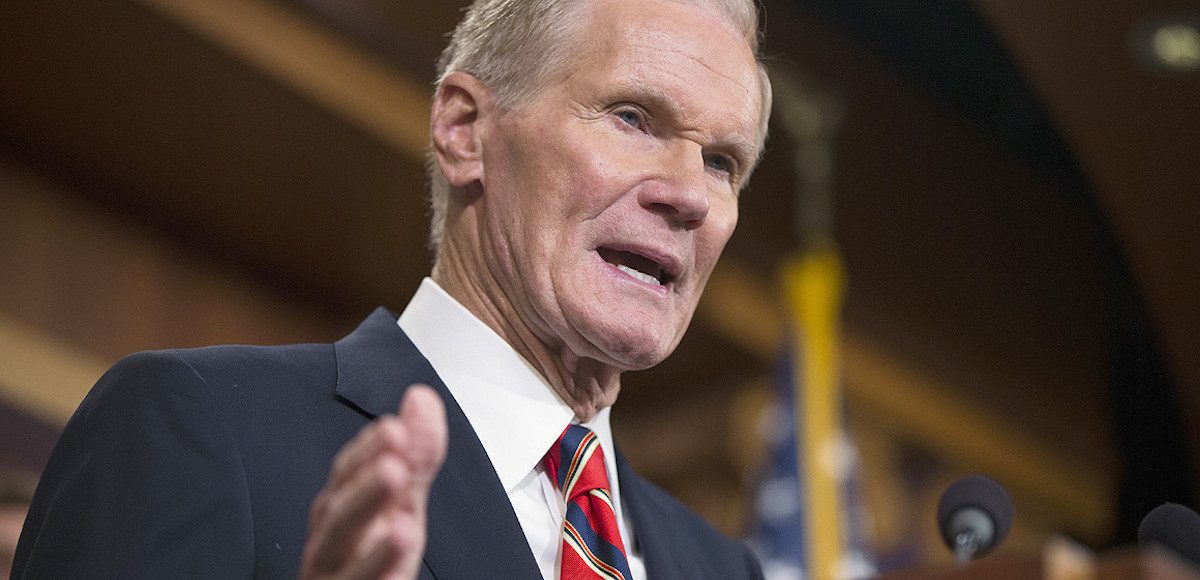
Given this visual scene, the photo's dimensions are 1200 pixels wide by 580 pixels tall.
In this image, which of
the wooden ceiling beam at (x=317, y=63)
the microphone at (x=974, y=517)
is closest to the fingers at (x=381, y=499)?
the microphone at (x=974, y=517)

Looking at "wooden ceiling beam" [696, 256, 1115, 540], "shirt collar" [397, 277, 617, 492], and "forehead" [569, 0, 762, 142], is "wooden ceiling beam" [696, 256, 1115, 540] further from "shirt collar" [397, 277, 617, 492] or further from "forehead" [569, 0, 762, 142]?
"shirt collar" [397, 277, 617, 492]

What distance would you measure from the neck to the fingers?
705mm

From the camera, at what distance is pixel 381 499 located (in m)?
A: 0.87

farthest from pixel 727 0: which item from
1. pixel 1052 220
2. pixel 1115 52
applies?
pixel 1052 220

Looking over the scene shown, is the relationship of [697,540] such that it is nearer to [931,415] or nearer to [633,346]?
[633,346]

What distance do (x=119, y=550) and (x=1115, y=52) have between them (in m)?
3.70

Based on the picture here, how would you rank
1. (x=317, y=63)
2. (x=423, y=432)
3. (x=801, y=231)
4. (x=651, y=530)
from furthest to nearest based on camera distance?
(x=801, y=231) < (x=317, y=63) < (x=651, y=530) < (x=423, y=432)

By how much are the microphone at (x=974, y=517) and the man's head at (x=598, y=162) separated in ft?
1.32

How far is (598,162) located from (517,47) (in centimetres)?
23

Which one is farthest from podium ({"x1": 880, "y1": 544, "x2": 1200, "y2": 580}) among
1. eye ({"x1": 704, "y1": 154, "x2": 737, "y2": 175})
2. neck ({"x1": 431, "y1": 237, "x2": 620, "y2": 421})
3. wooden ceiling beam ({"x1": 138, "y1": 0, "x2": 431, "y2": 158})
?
wooden ceiling beam ({"x1": 138, "y1": 0, "x2": 431, "y2": 158})

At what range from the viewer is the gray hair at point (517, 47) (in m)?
1.70

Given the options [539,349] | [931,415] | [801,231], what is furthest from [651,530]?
[931,415]

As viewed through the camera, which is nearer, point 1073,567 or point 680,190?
point 1073,567

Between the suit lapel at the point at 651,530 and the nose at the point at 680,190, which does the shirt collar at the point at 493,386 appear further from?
the nose at the point at 680,190
